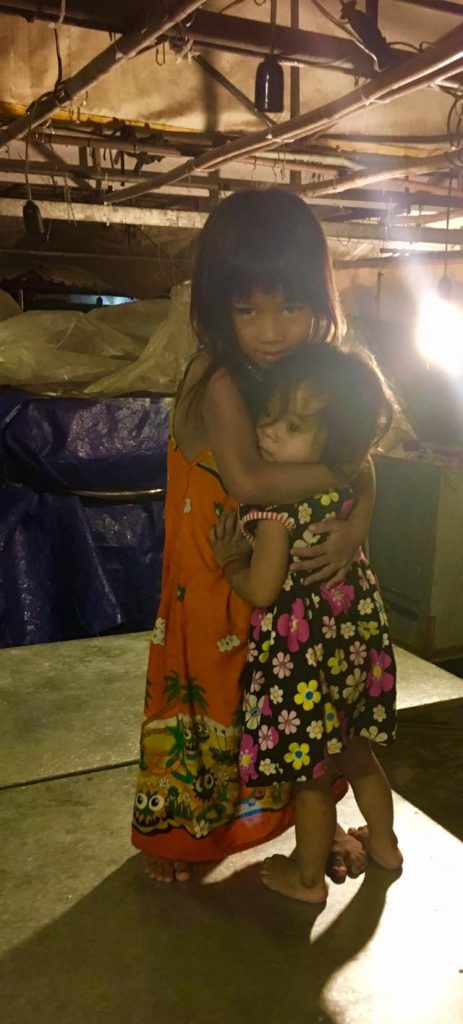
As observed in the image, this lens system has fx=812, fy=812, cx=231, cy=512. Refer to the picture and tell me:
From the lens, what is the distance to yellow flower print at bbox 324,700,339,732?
5.91 ft

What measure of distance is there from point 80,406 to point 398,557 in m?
2.23

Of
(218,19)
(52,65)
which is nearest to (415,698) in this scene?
(218,19)

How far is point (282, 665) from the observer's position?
1792 millimetres

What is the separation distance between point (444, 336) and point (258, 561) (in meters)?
4.46

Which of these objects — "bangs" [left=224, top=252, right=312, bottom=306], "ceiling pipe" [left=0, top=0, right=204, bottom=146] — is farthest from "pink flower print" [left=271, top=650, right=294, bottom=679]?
"ceiling pipe" [left=0, top=0, right=204, bottom=146]

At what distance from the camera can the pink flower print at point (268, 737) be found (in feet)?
5.85

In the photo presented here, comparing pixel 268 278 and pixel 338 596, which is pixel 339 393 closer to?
pixel 268 278

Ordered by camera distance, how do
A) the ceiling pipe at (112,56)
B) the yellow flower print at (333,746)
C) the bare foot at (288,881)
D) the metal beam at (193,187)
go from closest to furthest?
the yellow flower print at (333,746) < the bare foot at (288,881) < the ceiling pipe at (112,56) < the metal beam at (193,187)

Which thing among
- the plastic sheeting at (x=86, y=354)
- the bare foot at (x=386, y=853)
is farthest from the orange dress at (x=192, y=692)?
the plastic sheeting at (x=86, y=354)

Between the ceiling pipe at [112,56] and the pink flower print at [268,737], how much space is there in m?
2.07

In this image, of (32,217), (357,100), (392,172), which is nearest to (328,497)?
(357,100)

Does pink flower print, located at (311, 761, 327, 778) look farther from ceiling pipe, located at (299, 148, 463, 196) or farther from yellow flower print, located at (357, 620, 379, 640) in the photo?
ceiling pipe, located at (299, 148, 463, 196)

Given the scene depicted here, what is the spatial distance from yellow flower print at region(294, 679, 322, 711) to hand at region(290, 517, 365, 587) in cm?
22

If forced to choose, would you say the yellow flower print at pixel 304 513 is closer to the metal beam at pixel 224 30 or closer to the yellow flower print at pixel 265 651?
the yellow flower print at pixel 265 651
